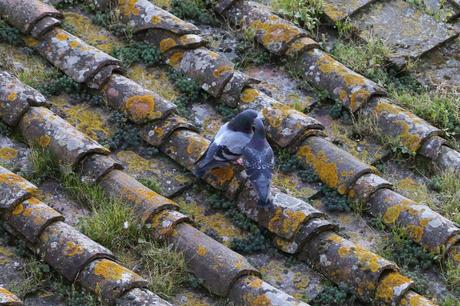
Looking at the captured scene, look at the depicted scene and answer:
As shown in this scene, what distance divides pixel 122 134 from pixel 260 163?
1.01 metres

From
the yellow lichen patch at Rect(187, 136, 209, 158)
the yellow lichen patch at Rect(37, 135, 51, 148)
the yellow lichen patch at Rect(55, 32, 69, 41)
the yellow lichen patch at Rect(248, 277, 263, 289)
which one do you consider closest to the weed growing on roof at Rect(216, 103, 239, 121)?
the yellow lichen patch at Rect(187, 136, 209, 158)

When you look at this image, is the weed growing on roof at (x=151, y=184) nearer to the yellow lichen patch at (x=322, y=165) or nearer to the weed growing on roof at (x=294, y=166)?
the weed growing on roof at (x=294, y=166)

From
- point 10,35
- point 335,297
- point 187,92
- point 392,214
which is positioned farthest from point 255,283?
point 10,35

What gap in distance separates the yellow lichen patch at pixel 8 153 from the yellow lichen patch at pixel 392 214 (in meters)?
2.36

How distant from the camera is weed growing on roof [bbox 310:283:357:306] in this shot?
20.1 feet

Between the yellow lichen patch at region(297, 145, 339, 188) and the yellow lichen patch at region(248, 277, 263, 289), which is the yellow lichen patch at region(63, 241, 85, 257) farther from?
the yellow lichen patch at region(297, 145, 339, 188)

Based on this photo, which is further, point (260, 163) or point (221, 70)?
point (221, 70)

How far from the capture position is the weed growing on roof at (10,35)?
7.60m

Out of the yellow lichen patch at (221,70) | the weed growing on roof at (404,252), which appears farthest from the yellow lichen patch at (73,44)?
the weed growing on roof at (404,252)

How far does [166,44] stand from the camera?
7.74 metres

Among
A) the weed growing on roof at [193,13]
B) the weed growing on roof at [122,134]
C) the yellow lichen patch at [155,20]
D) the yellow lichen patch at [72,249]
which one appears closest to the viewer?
the yellow lichen patch at [72,249]

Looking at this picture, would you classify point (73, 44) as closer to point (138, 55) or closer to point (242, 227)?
point (138, 55)

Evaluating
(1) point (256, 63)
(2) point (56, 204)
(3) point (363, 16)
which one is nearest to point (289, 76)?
(1) point (256, 63)

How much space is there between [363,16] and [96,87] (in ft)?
7.95
